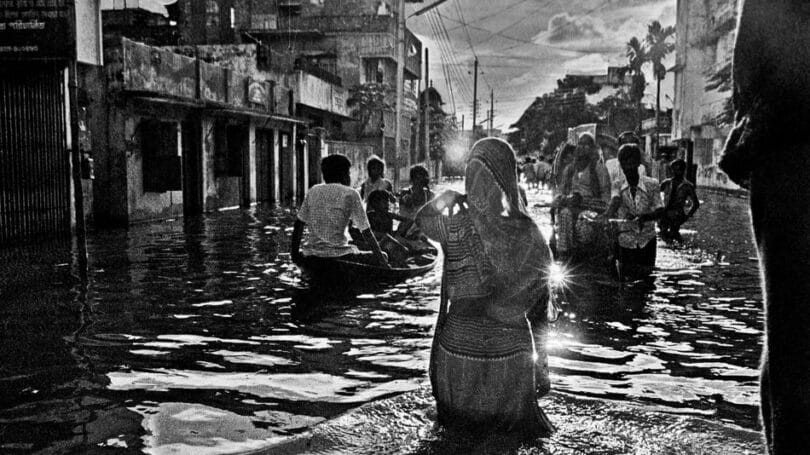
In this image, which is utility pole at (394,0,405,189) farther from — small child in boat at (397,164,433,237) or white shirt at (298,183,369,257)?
white shirt at (298,183,369,257)

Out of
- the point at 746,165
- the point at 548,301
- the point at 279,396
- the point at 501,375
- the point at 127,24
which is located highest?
the point at 127,24

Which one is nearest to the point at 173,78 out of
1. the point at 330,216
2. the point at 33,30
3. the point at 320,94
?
the point at 33,30

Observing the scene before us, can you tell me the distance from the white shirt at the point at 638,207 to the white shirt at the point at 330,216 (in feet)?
11.9

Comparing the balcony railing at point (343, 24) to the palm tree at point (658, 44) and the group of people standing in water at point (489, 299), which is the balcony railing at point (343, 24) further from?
the group of people standing in water at point (489, 299)

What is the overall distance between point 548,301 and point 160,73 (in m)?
18.3

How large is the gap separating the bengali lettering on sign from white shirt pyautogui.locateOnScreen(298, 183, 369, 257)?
648 centimetres

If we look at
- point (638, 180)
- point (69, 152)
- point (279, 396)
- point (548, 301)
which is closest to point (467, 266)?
point (548, 301)

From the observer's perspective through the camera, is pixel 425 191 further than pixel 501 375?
Yes

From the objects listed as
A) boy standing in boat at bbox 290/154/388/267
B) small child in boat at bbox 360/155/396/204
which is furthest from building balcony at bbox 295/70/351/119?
boy standing in boat at bbox 290/154/388/267

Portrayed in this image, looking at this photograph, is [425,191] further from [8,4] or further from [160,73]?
[160,73]

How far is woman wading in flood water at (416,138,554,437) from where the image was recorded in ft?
13.4

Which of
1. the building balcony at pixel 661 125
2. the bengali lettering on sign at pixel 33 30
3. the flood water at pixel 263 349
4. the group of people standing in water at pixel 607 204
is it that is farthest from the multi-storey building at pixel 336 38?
the flood water at pixel 263 349

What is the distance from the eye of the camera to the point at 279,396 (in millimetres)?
5449

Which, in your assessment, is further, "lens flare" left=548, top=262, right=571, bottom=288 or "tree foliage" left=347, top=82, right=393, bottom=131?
"tree foliage" left=347, top=82, right=393, bottom=131
